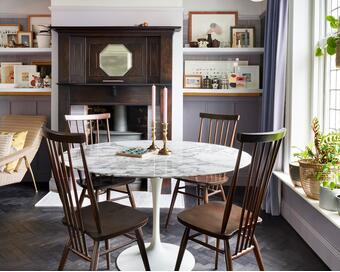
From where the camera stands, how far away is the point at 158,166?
195 centimetres

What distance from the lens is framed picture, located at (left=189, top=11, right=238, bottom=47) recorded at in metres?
4.43

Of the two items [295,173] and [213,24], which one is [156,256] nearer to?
[295,173]

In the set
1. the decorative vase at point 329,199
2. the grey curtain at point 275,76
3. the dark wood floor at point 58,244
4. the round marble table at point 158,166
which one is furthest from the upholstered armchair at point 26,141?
the decorative vase at point 329,199

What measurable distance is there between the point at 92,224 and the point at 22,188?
8.90ft

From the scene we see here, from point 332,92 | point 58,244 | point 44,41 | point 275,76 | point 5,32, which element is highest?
point 5,32

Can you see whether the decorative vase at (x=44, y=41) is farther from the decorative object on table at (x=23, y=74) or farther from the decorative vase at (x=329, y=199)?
the decorative vase at (x=329, y=199)

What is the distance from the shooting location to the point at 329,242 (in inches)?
98.1

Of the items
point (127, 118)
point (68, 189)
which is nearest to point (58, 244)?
point (68, 189)

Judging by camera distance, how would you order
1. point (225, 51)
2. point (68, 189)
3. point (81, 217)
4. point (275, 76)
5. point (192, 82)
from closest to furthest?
1. point (68, 189)
2. point (81, 217)
3. point (275, 76)
4. point (225, 51)
5. point (192, 82)

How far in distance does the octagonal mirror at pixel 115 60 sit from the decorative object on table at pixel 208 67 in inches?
29.6

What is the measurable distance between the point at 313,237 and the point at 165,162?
139 centimetres

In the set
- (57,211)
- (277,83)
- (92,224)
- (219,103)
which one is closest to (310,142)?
(277,83)

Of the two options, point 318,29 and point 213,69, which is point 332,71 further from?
point 213,69

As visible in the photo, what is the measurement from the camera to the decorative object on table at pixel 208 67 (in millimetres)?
4465
